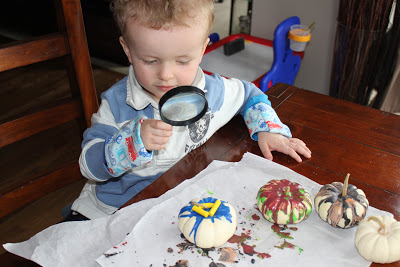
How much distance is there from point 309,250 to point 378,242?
118mm

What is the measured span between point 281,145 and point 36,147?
1.95 meters

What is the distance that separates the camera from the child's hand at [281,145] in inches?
36.5

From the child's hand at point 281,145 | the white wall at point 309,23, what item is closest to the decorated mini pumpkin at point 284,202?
the child's hand at point 281,145

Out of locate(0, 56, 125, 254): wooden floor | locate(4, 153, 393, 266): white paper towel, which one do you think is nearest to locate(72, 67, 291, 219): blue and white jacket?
locate(4, 153, 393, 266): white paper towel

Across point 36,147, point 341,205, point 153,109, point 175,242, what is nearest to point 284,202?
point 341,205

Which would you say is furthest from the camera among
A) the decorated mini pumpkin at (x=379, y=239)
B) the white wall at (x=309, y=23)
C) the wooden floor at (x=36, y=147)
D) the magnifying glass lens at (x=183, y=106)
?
the white wall at (x=309, y=23)

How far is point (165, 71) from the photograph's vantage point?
0.88m

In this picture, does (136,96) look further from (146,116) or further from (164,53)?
(164,53)

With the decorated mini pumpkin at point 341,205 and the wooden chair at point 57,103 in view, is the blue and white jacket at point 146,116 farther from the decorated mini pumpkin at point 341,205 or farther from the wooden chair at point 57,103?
the decorated mini pumpkin at point 341,205

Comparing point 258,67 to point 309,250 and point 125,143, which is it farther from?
point 309,250

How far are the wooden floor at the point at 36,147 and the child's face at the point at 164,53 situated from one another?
1269 millimetres

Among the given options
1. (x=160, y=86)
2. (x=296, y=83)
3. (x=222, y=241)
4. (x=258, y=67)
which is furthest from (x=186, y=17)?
(x=296, y=83)

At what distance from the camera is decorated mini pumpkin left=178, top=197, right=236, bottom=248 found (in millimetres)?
680

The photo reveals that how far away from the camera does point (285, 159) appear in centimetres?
93
